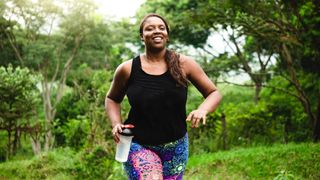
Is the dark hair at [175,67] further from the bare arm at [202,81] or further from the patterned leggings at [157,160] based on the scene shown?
the patterned leggings at [157,160]

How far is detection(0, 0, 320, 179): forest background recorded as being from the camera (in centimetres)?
880

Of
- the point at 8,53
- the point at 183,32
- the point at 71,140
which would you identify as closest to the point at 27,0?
the point at 8,53

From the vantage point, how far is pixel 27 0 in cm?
1664

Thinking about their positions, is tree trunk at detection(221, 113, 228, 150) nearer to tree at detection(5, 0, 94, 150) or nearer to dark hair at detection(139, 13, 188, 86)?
tree at detection(5, 0, 94, 150)

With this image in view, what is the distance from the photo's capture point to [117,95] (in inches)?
127

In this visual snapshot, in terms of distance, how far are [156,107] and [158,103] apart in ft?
0.09

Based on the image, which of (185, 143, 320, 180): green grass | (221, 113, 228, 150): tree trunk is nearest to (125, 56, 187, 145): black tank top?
(185, 143, 320, 180): green grass

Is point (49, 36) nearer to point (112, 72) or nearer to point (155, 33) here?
point (112, 72)

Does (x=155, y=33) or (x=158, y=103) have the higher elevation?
(x=155, y=33)

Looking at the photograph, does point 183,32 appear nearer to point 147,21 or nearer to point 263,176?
point 263,176

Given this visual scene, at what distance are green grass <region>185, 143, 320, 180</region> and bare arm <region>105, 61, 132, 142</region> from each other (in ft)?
12.4

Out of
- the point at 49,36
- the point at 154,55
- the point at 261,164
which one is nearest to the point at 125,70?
the point at 154,55

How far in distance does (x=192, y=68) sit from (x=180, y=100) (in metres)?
0.25

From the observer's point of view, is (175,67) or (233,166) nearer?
(175,67)
